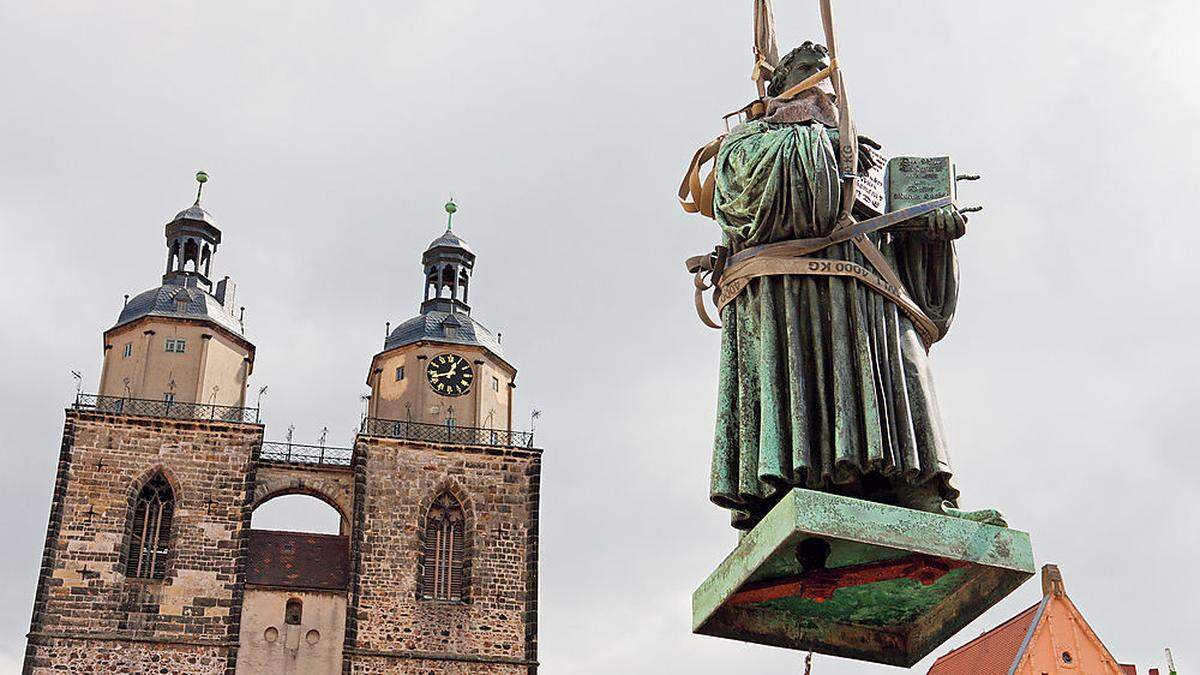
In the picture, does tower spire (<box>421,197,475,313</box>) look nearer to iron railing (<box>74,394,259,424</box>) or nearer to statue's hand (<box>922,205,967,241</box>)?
iron railing (<box>74,394,259,424</box>)

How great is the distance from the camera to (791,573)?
12.6ft

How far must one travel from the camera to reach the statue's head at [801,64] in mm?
4266

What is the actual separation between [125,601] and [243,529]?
8.33ft

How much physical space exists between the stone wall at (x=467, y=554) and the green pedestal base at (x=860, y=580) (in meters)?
28.6

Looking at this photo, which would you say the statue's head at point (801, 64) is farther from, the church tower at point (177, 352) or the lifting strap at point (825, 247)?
the church tower at point (177, 352)

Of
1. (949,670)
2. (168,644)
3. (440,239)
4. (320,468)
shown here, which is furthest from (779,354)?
(440,239)

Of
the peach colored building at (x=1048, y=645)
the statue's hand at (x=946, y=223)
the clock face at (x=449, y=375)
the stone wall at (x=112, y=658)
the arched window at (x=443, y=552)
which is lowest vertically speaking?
the statue's hand at (x=946, y=223)

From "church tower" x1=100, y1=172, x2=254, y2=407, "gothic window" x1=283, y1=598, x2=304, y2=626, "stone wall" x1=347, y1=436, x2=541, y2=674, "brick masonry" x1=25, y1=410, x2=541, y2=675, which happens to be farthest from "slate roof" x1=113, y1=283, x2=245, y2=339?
"gothic window" x1=283, y1=598, x2=304, y2=626

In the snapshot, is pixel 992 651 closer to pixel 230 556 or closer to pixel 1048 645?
pixel 1048 645

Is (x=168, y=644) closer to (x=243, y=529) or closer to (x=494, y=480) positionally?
(x=243, y=529)

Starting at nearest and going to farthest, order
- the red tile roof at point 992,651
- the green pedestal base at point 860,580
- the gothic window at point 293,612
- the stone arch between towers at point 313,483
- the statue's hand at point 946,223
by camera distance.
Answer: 1. the green pedestal base at point 860,580
2. the statue's hand at point 946,223
3. the red tile roof at point 992,651
4. the gothic window at point 293,612
5. the stone arch between towers at point 313,483

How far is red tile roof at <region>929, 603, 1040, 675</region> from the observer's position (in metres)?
17.4

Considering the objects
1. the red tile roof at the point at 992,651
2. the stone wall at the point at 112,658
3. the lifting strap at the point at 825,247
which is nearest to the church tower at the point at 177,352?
the stone wall at the point at 112,658

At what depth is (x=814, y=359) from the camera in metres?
3.90
